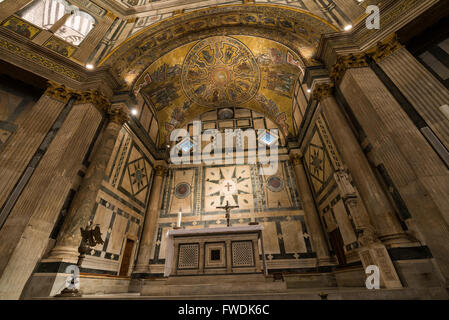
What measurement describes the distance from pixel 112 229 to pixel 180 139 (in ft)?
19.8

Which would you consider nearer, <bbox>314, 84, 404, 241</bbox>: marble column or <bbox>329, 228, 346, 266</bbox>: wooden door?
<bbox>314, 84, 404, 241</bbox>: marble column

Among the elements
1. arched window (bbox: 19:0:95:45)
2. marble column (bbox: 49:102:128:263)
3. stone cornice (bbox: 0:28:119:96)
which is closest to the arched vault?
stone cornice (bbox: 0:28:119:96)

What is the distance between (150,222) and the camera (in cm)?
893

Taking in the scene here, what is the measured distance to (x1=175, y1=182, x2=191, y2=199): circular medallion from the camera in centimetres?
1006

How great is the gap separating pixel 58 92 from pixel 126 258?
6.24 m

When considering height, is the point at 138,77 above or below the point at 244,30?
below

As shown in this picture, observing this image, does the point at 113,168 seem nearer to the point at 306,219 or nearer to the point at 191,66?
the point at 191,66

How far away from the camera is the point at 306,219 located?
8.59 meters

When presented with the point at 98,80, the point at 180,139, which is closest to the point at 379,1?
the point at 98,80

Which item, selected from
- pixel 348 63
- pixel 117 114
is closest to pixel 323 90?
pixel 348 63

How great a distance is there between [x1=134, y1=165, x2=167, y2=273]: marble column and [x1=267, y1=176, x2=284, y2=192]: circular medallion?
5520mm

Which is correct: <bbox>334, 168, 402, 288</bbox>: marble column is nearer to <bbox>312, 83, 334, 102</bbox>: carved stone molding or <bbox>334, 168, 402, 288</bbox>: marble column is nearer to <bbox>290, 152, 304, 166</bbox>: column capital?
<bbox>312, 83, 334, 102</bbox>: carved stone molding

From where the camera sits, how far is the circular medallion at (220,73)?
364 inches

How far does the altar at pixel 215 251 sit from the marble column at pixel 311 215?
4.14m
